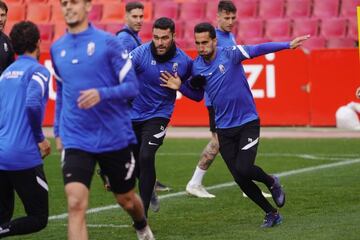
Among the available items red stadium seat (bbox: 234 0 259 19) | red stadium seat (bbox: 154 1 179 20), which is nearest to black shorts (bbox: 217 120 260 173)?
red stadium seat (bbox: 234 0 259 19)

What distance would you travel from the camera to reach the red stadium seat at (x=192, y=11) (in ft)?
79.4

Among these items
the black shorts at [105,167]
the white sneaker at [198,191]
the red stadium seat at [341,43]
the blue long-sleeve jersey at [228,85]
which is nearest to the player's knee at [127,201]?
the black shorts at [105,167]

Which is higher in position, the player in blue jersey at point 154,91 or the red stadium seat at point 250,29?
the player in blue jersey at point 154,91

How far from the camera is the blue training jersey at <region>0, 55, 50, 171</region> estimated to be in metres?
7.95

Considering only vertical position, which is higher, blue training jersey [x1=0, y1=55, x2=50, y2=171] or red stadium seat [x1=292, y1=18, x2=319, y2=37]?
blue training jersey [x1=0, y1=55, x2=50, y2=171]

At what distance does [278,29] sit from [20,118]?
15585mm

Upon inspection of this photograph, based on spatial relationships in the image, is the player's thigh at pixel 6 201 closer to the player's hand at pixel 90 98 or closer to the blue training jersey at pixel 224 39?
the player's hand at pixel 90 98

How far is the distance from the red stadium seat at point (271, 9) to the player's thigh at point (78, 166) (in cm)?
1620

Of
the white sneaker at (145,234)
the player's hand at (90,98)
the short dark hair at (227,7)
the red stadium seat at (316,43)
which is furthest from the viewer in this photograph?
the red stadium seat at (316,43)

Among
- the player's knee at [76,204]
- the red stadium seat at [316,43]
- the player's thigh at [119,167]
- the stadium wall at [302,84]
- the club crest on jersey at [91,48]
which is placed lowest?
the stadium wall at [302,84]

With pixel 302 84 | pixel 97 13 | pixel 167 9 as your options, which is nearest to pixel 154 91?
pixel 302 84

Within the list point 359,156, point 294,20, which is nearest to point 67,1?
point 359,156

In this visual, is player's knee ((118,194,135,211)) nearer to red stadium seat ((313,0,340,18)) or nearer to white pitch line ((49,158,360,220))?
white pitch line ((49,158,360,220))

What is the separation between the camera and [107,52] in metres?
7.76
